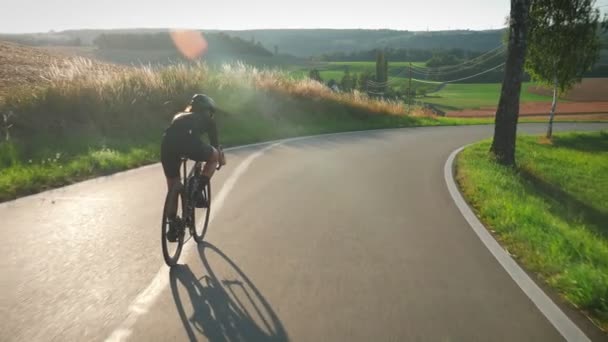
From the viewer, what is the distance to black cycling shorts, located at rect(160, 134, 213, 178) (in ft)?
16.3

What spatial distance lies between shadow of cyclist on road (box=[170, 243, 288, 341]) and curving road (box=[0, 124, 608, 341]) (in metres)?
0.02

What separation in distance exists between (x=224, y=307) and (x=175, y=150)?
5.79 feet

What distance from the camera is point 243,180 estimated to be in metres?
9.12

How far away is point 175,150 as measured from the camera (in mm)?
4961

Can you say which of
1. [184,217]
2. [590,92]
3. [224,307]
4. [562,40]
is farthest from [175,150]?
[590,92]

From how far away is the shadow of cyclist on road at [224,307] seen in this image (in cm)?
351

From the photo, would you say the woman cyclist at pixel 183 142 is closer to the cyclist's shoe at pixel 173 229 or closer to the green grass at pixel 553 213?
the cyclist's shoe at pixel 173 229

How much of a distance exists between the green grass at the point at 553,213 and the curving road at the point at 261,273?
0.41 meters

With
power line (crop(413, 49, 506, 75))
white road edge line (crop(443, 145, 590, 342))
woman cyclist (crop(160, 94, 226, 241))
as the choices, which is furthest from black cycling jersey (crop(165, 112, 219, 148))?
power line (crop(413, 49, 506, 75))

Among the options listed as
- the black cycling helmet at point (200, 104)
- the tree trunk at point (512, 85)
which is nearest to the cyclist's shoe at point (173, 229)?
the black cycling helmet at point (200, 104)

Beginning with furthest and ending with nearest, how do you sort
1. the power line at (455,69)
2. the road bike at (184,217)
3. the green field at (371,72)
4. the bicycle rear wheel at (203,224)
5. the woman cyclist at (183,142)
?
the power line at (455,69) → the green field at (371,72) → the bicycle rear wheel at (203,224) → the woman cyclist at (183,142) → the road bike at (184,217)

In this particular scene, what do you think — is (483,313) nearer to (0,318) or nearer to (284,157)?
(0,318)

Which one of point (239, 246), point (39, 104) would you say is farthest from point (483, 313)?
point (39, 104)

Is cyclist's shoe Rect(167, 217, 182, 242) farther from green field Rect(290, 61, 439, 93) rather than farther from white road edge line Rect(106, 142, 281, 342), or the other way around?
green field Rect(290, 61, 439, 93)
